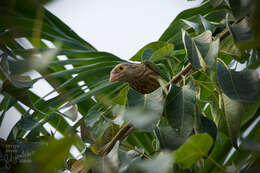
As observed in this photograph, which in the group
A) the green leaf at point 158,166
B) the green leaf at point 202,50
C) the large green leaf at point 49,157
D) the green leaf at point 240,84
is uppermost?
the large green leaf at point 49,157

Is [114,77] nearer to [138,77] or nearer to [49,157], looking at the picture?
[138,77]

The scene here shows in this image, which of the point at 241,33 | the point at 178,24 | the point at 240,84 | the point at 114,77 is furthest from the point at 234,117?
the point at 114,77

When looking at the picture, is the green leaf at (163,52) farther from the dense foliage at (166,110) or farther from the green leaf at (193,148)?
the green leaf at (193,148)

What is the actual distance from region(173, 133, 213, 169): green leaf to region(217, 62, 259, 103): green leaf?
7.1 inches

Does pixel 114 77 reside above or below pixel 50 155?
below

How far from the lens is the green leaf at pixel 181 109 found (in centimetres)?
60

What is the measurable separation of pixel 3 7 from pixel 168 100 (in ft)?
1.42

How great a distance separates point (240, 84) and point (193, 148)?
0.78ft

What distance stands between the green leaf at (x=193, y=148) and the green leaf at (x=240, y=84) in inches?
7.1

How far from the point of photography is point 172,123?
24.2 inches

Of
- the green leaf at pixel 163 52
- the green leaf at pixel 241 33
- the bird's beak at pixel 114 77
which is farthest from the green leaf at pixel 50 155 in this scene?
the bird's beak at pixel 114 77

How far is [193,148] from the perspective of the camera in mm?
422

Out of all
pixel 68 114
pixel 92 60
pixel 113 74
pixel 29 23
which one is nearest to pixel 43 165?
pixel 68 114

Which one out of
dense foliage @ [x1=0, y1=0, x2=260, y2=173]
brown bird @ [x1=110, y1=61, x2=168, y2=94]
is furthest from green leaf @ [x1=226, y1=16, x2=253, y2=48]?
brown bird @ [x1=110, y1=61, x2=168, y2=94]
